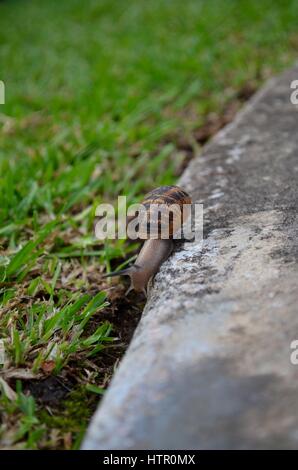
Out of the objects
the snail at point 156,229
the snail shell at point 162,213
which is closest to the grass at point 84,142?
the snail at point 156,229

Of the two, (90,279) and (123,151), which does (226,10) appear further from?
(90,279)

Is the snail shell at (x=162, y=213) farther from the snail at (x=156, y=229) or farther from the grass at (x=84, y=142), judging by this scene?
the grass at (x=84, y=142)

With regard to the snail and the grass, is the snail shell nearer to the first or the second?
the snail

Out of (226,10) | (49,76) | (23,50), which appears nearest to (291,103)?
(49,76)

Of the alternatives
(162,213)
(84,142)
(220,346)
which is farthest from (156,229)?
(84,142)

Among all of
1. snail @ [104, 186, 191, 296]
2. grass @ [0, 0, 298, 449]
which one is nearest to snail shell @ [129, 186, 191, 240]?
snail @ [104, 186, 191, 296]

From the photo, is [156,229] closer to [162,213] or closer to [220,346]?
[162,213]
